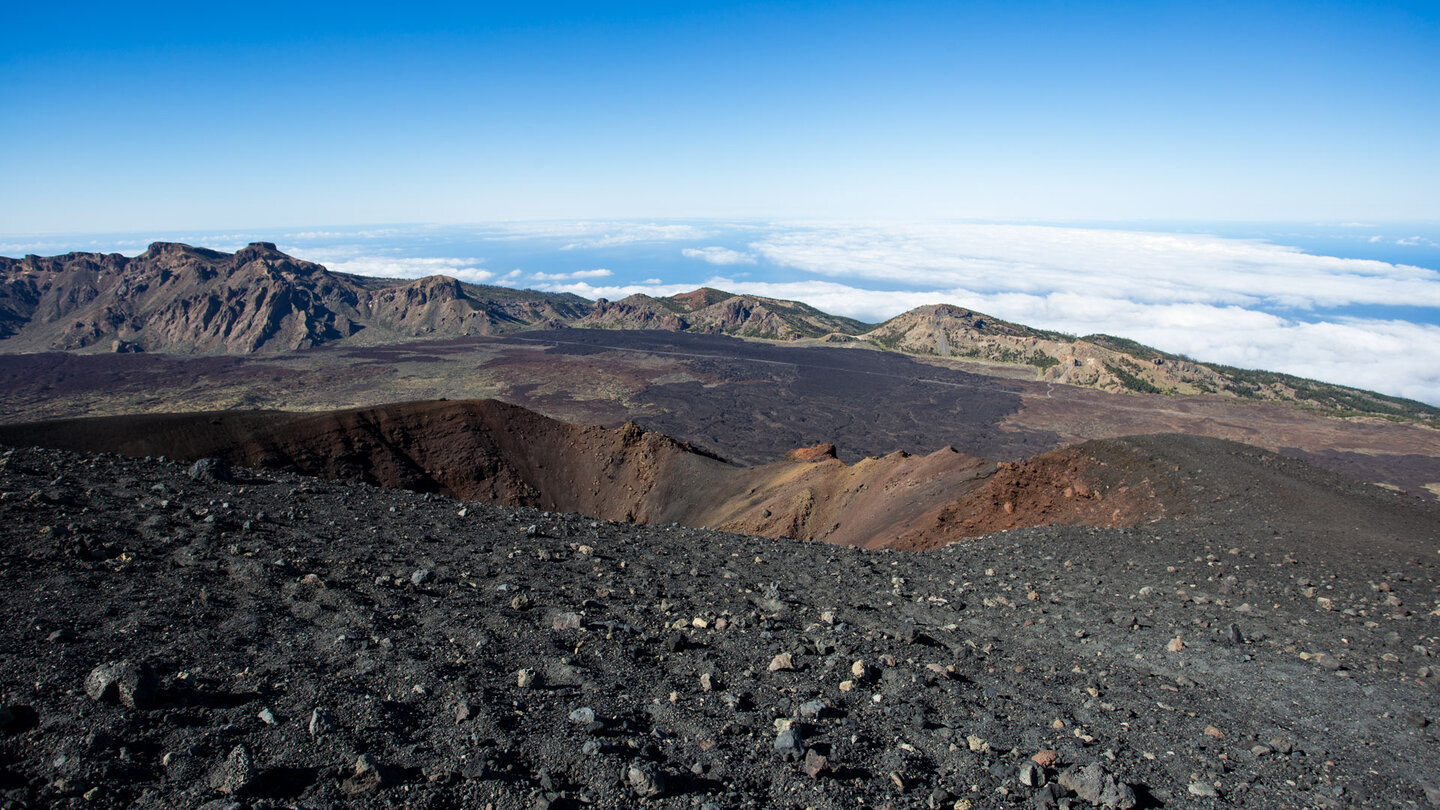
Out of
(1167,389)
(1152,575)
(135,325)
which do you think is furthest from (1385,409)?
(135,325)

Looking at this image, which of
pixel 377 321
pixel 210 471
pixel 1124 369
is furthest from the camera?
pixel 377 321

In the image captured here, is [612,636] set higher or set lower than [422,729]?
lower

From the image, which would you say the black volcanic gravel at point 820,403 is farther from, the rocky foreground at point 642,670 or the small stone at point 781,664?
the small stone at point 781,664

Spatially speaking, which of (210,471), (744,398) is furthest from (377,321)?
(210,471)

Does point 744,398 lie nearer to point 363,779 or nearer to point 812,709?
point 812,709

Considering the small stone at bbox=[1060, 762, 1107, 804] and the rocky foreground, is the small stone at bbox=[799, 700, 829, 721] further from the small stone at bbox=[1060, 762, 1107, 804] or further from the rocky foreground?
the small stone at bbox=[1060, 762, 1107, 804]

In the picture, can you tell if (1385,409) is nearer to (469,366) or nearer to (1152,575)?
(1152,575)

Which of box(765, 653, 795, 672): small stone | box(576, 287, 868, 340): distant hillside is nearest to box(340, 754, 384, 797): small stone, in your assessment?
box(765, 653, 795, 672): small stone
